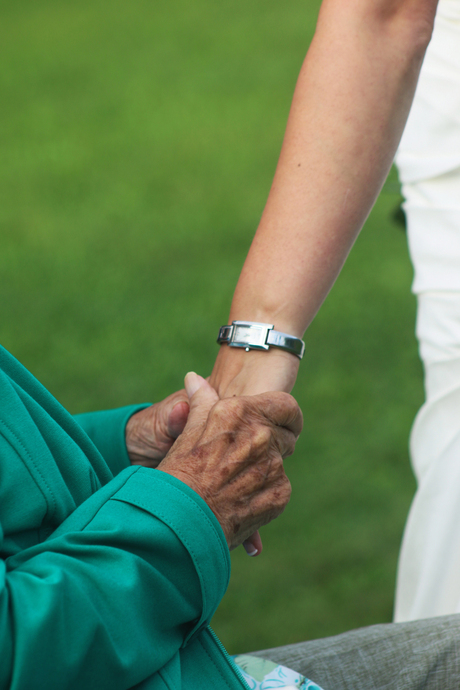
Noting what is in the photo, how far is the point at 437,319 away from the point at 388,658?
911mm

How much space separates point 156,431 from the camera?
132 cm

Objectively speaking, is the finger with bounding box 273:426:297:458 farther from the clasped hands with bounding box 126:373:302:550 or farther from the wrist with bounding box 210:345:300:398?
the wrist with bounding box 210:345:300:398

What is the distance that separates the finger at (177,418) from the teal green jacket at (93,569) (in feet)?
1.10

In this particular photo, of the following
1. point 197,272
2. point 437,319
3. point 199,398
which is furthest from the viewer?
point 197,272

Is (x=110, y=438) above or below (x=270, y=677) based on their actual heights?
above

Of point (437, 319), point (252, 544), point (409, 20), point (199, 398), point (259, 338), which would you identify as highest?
point (409, 20)

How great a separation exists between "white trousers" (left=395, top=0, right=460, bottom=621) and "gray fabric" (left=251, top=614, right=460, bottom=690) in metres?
0.60

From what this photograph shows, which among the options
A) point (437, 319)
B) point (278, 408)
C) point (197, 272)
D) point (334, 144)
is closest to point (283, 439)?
point (278, 408)

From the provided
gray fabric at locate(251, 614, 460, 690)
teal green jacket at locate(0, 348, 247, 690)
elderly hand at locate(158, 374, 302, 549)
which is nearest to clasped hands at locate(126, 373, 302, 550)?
elderly hand at locate(158, 374, 302, 549)

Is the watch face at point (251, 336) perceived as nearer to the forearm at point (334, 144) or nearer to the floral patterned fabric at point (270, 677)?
the forearm at point (334, 144)

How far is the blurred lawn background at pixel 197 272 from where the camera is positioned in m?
2.53

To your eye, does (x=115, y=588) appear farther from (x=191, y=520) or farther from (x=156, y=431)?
(x=156, y=431)

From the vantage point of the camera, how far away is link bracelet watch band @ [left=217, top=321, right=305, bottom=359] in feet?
4.19

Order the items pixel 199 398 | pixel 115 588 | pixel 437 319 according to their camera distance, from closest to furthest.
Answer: pixel 115 588 → pixel 199 398 → pixel 437 319
